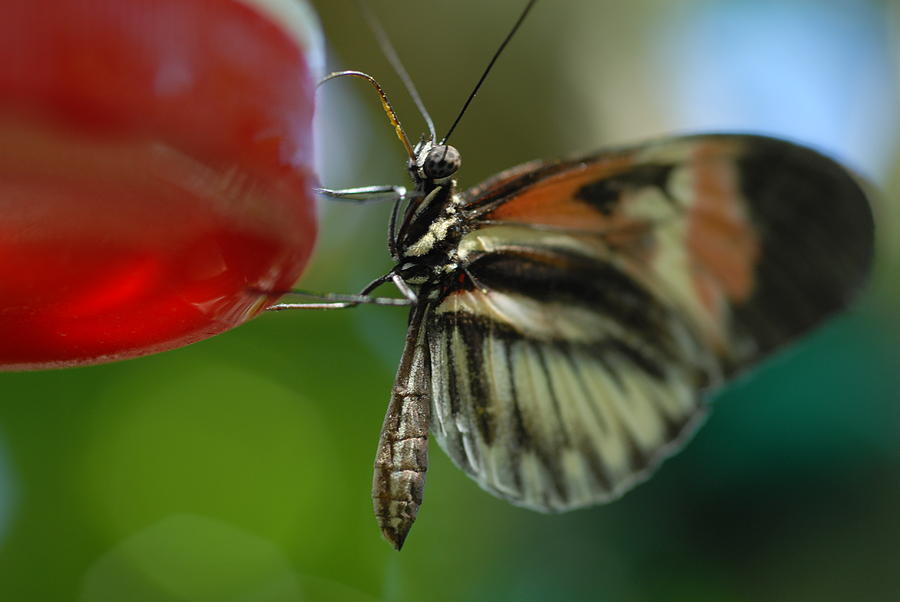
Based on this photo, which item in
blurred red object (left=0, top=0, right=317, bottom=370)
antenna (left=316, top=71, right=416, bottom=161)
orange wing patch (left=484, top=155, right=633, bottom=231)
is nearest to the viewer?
blurred red object (left=0, top=0, right=317, bottom=370)

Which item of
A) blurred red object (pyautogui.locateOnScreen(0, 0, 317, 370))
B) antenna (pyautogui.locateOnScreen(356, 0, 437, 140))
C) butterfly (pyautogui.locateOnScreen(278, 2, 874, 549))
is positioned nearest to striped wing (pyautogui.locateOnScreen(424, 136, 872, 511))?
butterfly (pyautogui.locateOnScreen(278, 2, 874, 549))

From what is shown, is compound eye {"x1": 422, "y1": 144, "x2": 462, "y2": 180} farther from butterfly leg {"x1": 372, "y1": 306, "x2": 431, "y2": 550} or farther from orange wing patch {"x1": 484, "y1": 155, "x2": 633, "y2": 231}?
butterfly leg {"x1": 372, "y1": 306, "x2": 431, "y2": 550}

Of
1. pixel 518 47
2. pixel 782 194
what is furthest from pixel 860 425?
pixel 782 194

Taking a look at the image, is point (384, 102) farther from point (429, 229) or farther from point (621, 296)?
point (621, 296)

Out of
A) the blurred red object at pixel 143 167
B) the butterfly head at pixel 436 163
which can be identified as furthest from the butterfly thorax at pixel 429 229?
the blurred red object at pixel 143 167

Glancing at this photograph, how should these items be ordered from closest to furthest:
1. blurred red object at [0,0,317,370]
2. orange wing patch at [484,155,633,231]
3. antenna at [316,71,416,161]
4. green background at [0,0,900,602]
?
blurred red object at [0,0,317,370] < antenna at [316,71,416,161] < orange wing patch at [484,155,633,231] < green background at [0,0,900,602]

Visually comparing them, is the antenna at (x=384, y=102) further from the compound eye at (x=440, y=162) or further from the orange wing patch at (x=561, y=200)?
the orange wing patch at (x=561, y=200)

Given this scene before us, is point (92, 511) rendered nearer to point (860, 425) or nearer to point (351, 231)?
point (351, 231)
